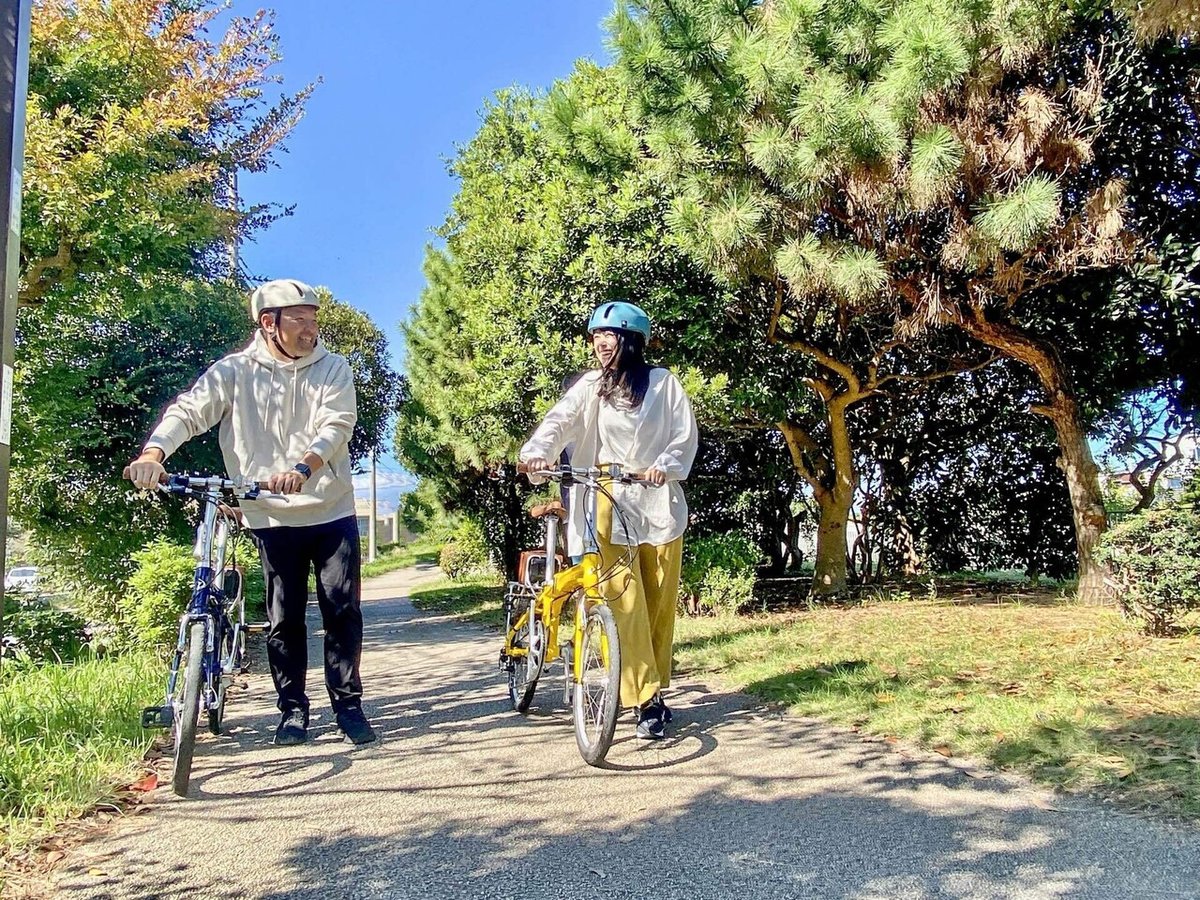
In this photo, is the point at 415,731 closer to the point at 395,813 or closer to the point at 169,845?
the point at 395,813

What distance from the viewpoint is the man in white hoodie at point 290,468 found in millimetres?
3686

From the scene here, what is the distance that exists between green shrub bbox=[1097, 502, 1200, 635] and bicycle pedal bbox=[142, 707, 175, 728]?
578 cm

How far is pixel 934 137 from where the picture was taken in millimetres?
5816

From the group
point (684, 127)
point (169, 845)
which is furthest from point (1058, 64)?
point (169, 845)

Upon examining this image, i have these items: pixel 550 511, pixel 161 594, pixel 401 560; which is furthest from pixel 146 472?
pixel 401 560

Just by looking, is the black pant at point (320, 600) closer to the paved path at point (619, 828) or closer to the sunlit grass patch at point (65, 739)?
the paved path at point (619, 828)

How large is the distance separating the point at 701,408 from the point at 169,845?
19.6ft

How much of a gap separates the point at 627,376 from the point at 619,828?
6.39ft

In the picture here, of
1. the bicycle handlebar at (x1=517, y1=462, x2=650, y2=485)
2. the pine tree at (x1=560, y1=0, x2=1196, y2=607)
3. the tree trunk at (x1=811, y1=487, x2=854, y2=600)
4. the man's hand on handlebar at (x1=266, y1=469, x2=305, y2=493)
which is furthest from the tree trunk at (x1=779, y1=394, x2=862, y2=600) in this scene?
the man's hand on handlebar at (x1=266, y1=469, x2=305, y2=493)

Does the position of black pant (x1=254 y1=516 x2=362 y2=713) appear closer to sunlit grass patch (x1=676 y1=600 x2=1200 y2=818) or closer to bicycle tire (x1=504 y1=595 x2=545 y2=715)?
bicycle tire (x1=504 y1=595 x2=545 y2=715)

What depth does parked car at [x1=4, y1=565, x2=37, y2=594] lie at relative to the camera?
773cm

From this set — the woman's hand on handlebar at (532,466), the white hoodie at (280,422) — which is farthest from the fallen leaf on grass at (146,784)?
the woman's hand on handlebar at (532,466)

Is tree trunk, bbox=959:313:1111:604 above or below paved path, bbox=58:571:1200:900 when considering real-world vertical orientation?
above

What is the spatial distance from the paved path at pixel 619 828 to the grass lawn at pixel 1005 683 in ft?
0.91
